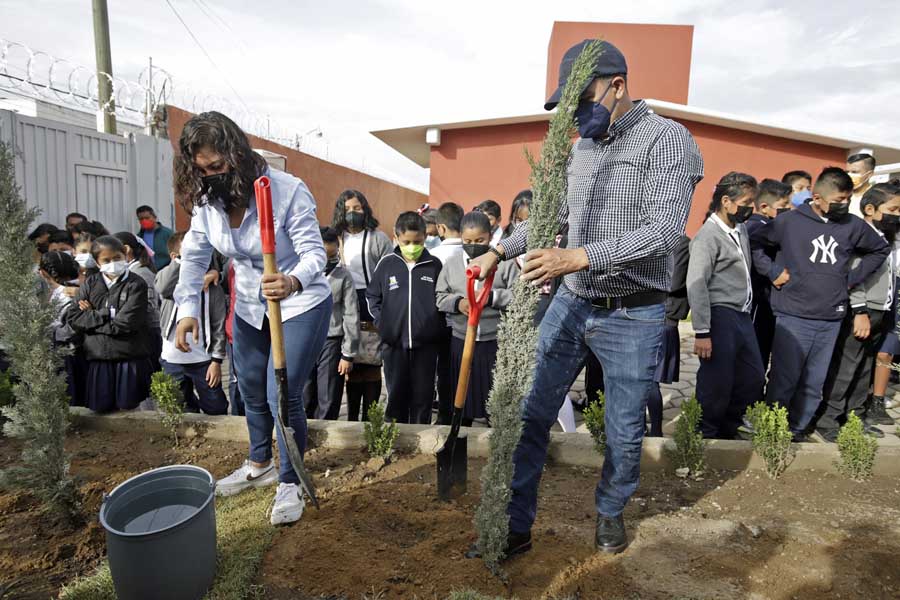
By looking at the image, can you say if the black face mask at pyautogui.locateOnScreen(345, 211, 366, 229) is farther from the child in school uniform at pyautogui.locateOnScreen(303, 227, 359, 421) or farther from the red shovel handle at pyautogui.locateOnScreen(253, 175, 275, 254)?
the red shovel handle at pyautogui.locateOnScreen(253, 175, 275, 254)

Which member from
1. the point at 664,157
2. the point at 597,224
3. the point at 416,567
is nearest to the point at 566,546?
the point at 416,567

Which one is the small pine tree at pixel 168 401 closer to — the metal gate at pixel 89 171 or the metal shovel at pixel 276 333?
the metal shovel at pixel 276 333

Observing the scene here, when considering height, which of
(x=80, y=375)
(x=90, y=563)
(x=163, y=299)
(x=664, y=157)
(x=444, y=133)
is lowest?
(x=90, y=563)

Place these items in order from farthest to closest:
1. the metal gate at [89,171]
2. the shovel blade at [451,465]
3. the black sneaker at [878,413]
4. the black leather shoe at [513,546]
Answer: the metal gate at [89,171] < the black sneaker at [878,413] < the shovel blade at [451,465] < the black leather shoe at [513,546]

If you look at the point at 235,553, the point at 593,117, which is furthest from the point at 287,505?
the point at 593,117

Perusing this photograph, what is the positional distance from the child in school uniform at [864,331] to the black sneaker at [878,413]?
0.13m

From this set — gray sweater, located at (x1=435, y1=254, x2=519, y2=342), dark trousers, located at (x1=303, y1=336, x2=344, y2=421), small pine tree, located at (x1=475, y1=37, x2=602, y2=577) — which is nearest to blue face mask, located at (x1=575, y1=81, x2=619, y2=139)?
small pine tree, located at (x1=475, y1=37, x2=602, y2=577)

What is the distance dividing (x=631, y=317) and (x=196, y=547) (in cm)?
203

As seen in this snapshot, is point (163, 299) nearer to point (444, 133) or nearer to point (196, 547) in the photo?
point (196, 547)

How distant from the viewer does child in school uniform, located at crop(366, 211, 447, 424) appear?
4.25 metres

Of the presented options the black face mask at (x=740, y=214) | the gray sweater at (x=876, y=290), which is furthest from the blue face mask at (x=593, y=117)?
the gray sweater at (x=876, y=290)

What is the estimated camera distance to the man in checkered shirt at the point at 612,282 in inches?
88.7

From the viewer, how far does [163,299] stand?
4.54 metres

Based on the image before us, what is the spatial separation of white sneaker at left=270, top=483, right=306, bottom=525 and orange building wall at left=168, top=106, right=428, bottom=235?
705cm
